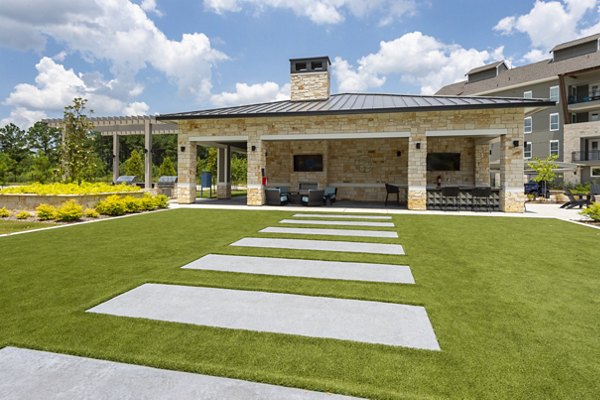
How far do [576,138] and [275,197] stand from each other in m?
29.4

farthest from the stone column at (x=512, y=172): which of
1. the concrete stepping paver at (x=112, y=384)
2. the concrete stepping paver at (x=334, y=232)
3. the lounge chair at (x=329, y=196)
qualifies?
the concrete stepping paver at (x=112, y=384)

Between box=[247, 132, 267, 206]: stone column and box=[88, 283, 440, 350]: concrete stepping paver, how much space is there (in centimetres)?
1131

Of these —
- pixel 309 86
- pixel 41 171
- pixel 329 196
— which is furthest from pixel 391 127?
pixel 41 171

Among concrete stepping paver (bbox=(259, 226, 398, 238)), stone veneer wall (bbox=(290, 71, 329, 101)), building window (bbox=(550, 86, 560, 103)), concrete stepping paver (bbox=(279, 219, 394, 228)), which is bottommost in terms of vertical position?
concrete stepping paver (bbox=(259, 226, 398, 238))

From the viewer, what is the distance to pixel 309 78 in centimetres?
1730

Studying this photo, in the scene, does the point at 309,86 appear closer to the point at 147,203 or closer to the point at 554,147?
the point at 147,203

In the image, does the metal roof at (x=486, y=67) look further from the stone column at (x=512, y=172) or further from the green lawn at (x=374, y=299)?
the green lawn at (x=374, y=299)

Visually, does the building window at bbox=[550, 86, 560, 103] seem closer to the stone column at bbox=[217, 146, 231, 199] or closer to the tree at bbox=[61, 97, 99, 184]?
the stone column at bbox=[217, 146, 231, 199]

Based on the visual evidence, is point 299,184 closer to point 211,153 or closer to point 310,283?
point 310,283

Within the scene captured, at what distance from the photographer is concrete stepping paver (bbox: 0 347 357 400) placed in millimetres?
2061

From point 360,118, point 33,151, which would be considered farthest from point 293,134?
point 33,151

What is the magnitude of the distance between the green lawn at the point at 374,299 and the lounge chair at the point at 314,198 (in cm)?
801

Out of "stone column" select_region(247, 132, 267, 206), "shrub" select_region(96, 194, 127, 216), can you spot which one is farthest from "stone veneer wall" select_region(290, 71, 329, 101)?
"shrub" select_region(96, 194, 127, 216)

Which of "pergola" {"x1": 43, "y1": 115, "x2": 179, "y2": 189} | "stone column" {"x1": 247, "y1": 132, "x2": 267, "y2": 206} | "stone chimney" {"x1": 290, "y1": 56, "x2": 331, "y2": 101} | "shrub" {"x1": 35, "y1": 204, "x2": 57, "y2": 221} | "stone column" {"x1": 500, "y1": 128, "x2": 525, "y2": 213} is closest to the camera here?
"shrub" {"x1": 35, "y1": 204, "x2": 57, "y2": 221}
